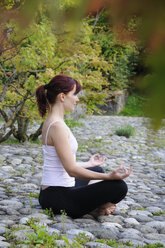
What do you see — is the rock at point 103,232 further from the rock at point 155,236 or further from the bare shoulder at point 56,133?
the bare shoulder at point 56,133

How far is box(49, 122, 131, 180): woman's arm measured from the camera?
2.56 meters

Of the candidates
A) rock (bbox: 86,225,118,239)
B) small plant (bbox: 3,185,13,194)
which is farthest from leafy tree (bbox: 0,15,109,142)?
rock (bbox: 86,225,118,239)

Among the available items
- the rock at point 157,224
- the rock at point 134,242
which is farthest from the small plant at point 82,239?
the rock at point 157,224

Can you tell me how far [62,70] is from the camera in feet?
17.2

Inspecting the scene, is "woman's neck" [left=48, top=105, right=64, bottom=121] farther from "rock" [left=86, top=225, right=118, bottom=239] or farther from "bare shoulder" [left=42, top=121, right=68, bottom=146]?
"rock" [left=86, top=225, right=118, bottom=239]

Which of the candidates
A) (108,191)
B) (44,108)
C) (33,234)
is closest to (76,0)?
(33,234)

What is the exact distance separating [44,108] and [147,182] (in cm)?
202

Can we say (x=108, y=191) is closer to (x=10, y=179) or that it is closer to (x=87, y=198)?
(x=87, y=198)

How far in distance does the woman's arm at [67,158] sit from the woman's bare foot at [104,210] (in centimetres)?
29

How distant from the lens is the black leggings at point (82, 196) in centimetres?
270

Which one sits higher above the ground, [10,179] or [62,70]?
[62,70]

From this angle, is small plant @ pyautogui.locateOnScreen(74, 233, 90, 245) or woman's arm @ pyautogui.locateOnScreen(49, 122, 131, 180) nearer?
small plant @ pyautogui.locateOnScreen(74, 233, 90, 245)

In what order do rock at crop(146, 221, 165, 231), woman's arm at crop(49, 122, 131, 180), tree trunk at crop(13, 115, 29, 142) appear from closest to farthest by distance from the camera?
woman's arm at crop(49, 122, 131, 180), rock at crop(146, 221, 165, 231), tree trunk at crop(13, 115, 29, 142)

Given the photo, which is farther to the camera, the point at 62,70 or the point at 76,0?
the point at 62,70
